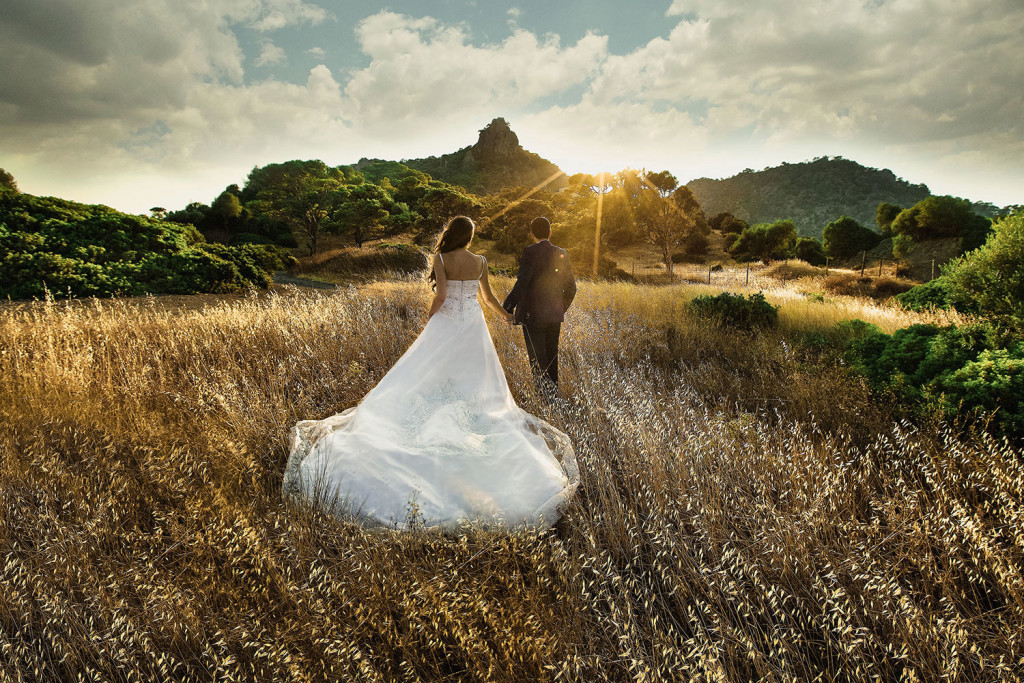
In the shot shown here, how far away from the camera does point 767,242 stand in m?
41.6

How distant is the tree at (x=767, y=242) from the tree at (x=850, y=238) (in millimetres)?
3901

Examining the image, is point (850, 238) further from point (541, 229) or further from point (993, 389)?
point (541, 229)

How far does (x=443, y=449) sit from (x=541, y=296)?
8.49ft

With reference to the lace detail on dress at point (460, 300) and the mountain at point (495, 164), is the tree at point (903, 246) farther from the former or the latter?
the mountain at point (495, 164)

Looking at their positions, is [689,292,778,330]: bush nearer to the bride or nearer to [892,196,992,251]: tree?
the bride

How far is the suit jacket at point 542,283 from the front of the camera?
509cm

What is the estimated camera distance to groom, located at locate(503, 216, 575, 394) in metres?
5.09

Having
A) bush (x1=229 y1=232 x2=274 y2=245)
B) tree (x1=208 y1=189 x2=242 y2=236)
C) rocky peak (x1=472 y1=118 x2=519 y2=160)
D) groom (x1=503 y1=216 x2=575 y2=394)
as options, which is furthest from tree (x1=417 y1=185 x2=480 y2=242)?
rocky peak (x1=472 y1=118 x2=519 y2=160)

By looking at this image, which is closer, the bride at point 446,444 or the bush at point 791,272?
the bride at point 446,444

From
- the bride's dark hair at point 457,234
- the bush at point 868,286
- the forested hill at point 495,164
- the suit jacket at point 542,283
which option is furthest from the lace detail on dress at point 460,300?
the forested hill at point 495,164

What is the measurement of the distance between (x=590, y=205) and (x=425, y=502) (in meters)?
31.9

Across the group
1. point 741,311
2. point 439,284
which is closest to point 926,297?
point 741,311

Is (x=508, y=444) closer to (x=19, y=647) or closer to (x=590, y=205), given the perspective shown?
(x=19, y=647)

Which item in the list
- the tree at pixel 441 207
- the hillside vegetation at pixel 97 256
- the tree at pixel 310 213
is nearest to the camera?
the hillside vegetation at pixel 97 256
